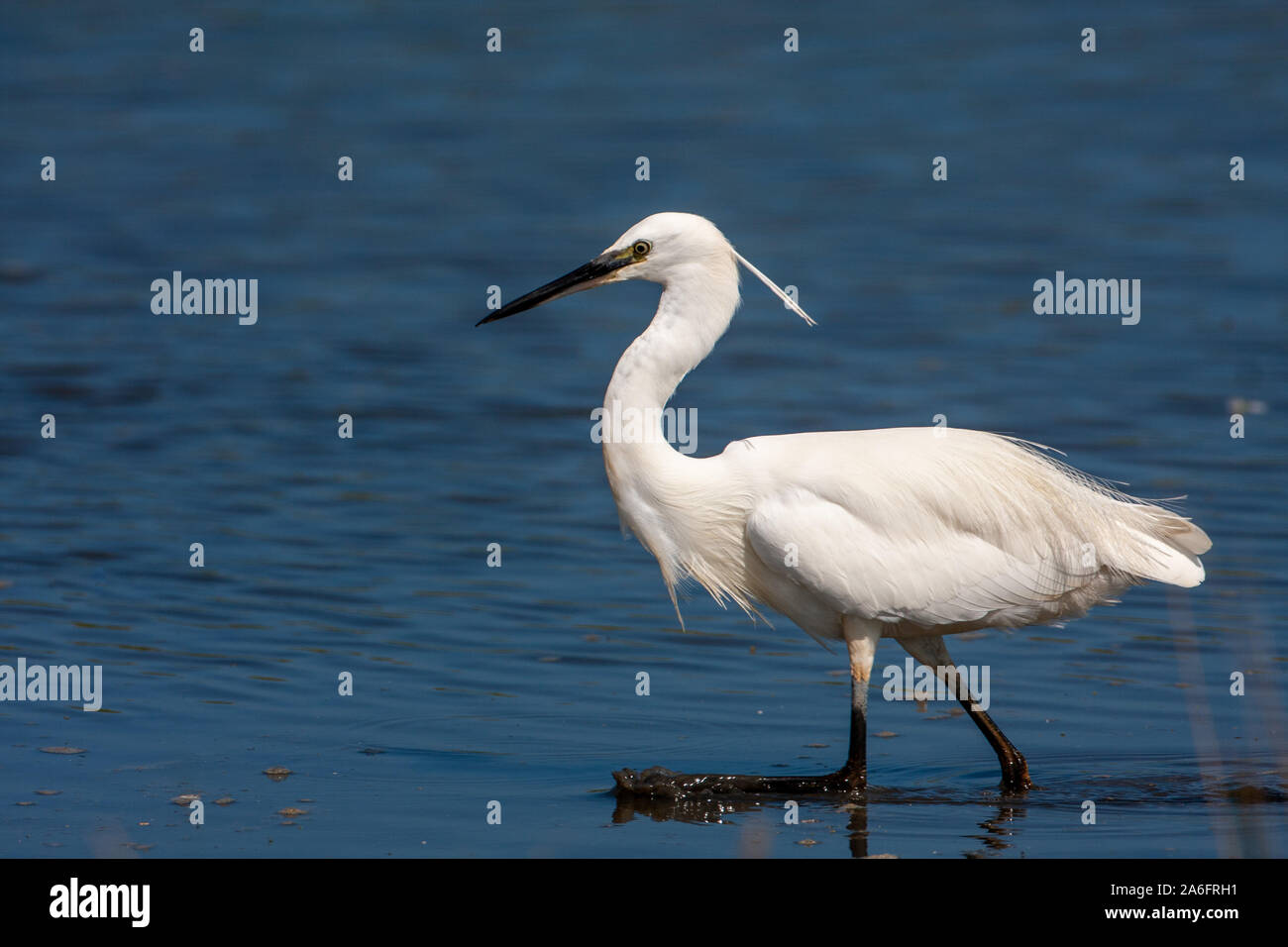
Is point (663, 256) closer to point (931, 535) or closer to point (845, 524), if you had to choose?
point (845, 524)

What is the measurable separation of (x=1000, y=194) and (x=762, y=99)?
4473 millimetres

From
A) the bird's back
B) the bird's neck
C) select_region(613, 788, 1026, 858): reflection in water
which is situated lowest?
select_region(613, 788, 1026, 858): reflection in water

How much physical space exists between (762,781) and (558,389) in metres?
7.37

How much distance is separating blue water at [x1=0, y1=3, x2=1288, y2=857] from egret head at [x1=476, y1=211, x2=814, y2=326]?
199 centimetres

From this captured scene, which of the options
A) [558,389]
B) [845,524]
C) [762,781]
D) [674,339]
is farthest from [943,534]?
[558,389]

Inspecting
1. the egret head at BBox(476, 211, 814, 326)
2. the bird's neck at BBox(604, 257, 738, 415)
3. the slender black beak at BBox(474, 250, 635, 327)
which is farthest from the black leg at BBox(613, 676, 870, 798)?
the slender black beak at BBox(474, 250, 635, 327)

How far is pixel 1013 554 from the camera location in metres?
6.99

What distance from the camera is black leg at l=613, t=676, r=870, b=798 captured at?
660 centimetres

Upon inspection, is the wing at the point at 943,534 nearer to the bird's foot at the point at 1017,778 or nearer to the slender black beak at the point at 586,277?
the bird's foot at the point at 1017,778

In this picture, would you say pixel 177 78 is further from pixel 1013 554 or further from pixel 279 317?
pixel 1013 554

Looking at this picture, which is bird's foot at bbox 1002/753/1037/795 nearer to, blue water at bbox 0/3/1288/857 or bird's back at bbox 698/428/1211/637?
blue water at bbox 0/3/1288/857

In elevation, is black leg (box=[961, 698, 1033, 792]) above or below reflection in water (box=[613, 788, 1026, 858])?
above

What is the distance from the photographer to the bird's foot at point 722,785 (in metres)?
6.60

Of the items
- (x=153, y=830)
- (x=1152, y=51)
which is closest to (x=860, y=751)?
(x=153, y=830)
